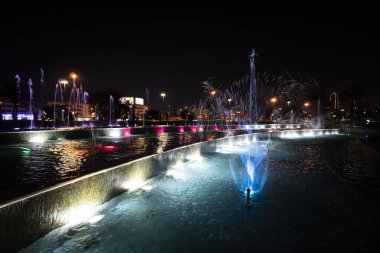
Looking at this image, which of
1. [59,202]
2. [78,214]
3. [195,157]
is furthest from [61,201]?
[195,157]

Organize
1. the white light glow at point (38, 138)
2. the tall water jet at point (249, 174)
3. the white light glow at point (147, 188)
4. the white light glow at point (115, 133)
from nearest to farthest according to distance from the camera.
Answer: the white light glow at point (147, 188) → the tall water jet at point (249, 174) → the white light glow at point (38, 138) → the white light glow at point (115, 133)

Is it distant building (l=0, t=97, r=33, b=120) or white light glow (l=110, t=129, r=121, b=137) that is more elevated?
distant building (l=0, t=97, r=33, b=120)

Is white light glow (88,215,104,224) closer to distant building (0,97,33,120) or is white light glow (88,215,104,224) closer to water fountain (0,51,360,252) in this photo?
water fountain (0,51,360,252)

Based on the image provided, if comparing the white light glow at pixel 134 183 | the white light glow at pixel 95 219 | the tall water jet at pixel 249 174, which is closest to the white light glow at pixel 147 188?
the white light glow at pixel 134 183

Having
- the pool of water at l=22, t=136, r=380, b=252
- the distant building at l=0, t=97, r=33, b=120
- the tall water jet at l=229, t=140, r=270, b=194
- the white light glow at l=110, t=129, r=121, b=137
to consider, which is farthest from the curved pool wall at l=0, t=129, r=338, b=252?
the distant building at l=0, t=97, r=33, b=120

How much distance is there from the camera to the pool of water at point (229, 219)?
4363 mm

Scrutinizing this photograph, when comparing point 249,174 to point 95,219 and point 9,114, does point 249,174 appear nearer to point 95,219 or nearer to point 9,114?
point 95,219

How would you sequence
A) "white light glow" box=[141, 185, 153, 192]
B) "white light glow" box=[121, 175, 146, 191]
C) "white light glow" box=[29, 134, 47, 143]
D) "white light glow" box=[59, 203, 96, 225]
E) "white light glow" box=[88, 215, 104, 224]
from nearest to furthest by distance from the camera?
"white light glow" box=[59, 203, 96, 225] → "white light glow" box=[88, 215, 104, 224] → "white light glow" box=[121, 175, 146, 191] → "white light glow" box=[141, 185, 153, 192] → "white light glow" box=[29, 134, 47, 143]

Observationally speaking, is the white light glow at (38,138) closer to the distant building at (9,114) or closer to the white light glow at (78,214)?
the white light glow at (78,214)

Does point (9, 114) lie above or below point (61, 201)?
above

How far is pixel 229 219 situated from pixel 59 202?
9.25ft

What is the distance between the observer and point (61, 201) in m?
4.86

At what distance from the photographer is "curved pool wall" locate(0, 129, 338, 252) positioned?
3867 mm

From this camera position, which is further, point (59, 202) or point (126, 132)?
point (126, 132)
